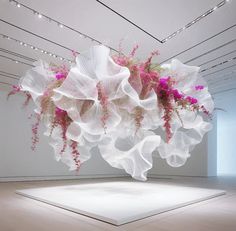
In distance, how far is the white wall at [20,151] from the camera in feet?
29.5

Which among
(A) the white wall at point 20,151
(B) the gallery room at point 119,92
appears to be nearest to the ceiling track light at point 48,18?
(B) the gallery room at point 119,92

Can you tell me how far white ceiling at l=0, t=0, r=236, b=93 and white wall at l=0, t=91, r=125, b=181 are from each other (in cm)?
324

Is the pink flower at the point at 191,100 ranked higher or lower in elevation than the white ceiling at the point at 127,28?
lower

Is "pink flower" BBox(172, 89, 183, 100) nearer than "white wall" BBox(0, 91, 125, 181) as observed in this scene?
Yes

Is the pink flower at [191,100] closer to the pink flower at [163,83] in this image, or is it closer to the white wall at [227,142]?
the pink flower at [163,83]

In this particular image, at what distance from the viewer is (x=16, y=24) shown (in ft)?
15.3

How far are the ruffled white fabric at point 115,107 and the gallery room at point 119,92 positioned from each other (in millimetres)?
13

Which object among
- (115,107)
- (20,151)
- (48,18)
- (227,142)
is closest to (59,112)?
(115,107)

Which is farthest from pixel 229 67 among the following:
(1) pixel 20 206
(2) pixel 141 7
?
(1) pixel 20 206

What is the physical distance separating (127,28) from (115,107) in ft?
6.93

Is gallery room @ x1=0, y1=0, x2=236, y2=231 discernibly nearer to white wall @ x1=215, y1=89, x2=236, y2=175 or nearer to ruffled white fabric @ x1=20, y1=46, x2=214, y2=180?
ruffled white fabric @ x1=20, y1=46, x2=214, y2=180

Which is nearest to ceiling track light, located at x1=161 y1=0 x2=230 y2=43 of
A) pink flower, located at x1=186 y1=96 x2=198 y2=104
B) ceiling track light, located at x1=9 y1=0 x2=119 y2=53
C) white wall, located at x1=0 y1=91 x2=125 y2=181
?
ceiling track light, located at x1=9 y1=0 x2=119 y2=53

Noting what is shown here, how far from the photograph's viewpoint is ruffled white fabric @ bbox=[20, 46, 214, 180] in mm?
→ 2998

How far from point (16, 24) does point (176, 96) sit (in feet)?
10.1
